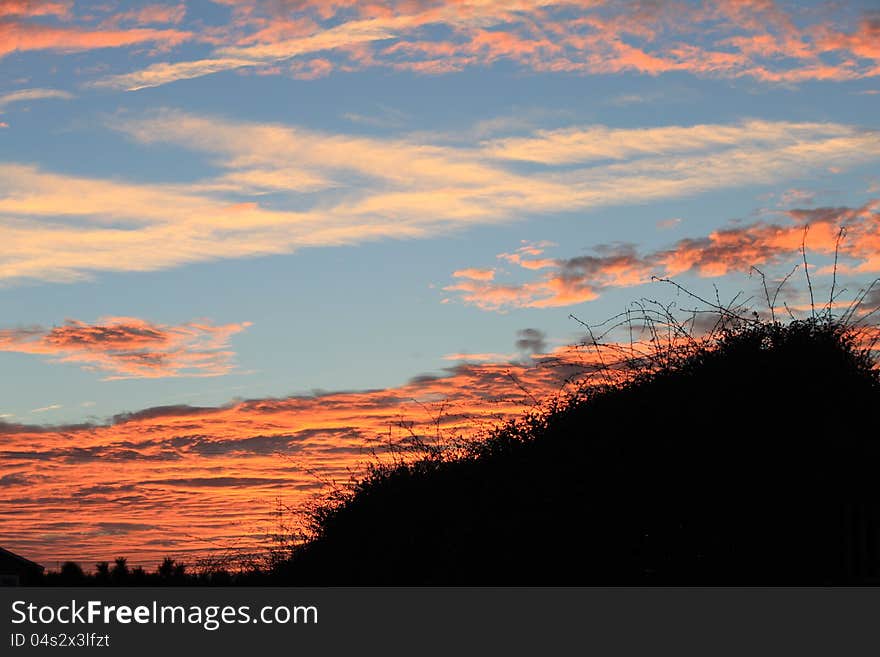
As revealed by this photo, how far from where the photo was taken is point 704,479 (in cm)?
1128

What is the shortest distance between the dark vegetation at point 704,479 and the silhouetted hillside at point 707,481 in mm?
17

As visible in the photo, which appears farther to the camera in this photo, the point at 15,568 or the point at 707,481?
the point at 15,568

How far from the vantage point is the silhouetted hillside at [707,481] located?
10.7 m

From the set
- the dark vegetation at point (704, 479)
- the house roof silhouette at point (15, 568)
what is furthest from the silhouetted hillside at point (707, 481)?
the house roof silhouette at point (15, 568)

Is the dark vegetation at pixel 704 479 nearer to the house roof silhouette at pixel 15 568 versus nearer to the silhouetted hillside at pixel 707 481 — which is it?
the silhouetted hillside at pixel 707 481

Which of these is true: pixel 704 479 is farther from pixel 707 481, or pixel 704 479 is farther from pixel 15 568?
pixel 15 568

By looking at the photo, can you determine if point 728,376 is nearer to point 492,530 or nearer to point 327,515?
point 492,530

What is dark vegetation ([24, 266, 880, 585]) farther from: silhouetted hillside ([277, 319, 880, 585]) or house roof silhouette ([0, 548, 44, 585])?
house roof silhouette ([0, 548, 44, 585])

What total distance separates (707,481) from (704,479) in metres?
0.04

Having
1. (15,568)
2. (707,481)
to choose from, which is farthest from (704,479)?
(15,568)

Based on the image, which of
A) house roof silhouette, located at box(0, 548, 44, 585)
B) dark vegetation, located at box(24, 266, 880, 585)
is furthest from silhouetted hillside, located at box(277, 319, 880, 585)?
house roof silhouette, located at box(0, 548, 44, 585)

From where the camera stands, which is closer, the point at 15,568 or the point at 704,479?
the point at 704,479

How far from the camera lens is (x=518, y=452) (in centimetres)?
1608

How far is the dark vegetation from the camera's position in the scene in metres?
10.7
